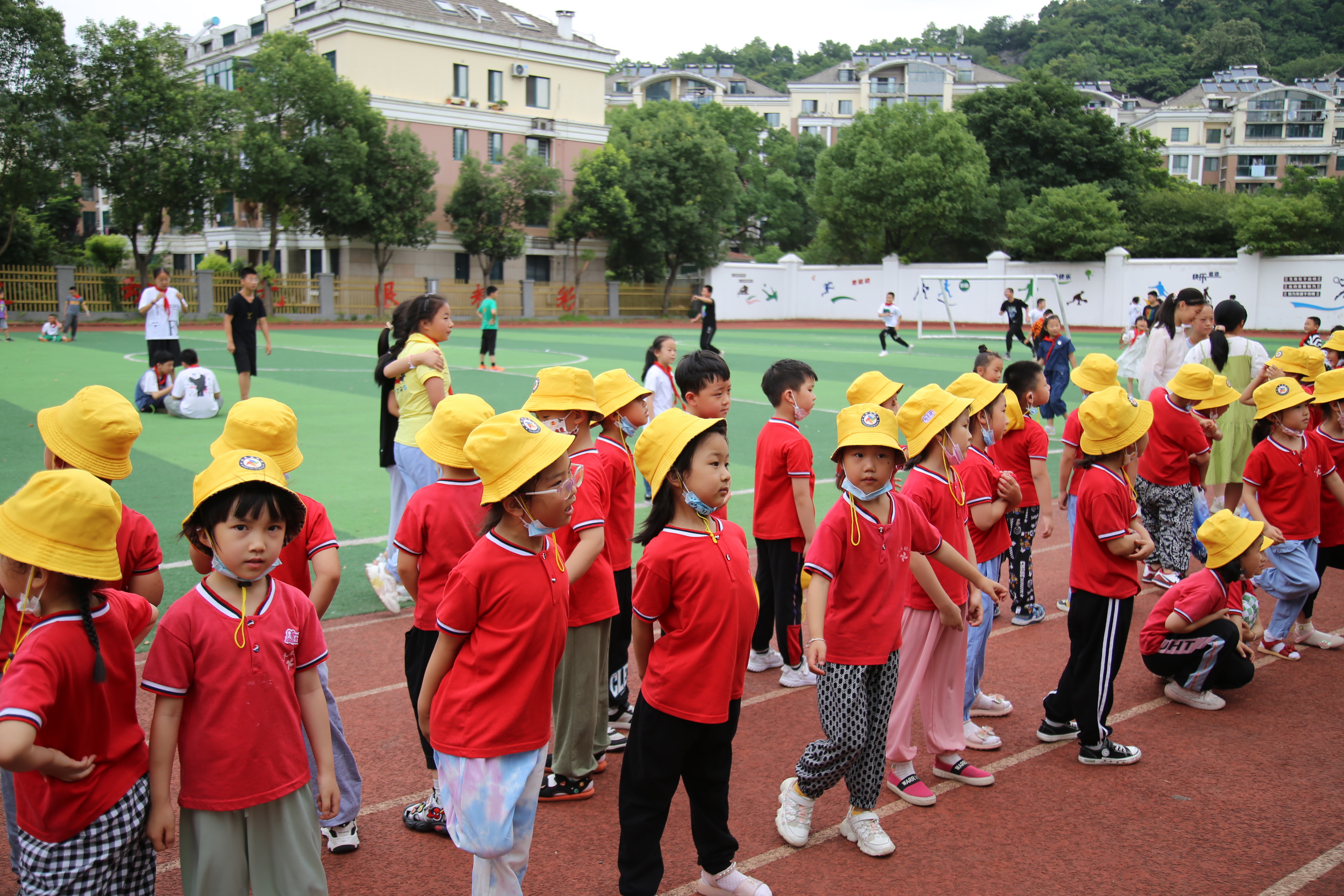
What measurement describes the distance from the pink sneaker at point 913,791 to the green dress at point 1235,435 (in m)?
5.85

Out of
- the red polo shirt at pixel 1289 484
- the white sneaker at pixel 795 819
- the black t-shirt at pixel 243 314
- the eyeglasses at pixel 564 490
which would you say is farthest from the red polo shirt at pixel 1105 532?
the black t-shirt at pixel 243 314

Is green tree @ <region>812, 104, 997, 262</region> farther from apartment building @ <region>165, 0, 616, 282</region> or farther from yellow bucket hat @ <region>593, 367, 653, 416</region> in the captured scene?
yellow bucket hat @ <region>593, 367, 653, 416</region>

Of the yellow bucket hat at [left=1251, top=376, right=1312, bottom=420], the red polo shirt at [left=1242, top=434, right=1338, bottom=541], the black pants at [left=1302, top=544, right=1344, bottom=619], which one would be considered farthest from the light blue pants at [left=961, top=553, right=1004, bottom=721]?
the black pants at [left=1302, top=544, right=1344, bottom=619]

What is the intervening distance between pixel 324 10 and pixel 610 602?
51.2 m

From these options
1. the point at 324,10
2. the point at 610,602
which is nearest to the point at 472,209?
the point at 324,10

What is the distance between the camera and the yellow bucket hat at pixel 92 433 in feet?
11.4

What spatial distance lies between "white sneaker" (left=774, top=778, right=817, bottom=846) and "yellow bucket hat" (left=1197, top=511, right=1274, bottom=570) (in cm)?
282

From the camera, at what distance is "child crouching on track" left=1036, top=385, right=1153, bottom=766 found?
4703mm

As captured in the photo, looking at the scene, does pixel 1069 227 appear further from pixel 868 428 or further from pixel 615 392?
pixel 868 428

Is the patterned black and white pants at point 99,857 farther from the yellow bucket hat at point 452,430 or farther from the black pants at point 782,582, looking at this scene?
the black pants at point 782,582

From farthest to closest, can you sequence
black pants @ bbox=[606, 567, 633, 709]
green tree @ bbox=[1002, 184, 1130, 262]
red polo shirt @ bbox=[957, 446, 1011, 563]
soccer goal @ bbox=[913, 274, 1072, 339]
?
green tree @ bbox=[1002, 184, 1130, 262], soccer goal @ bbox=[913, 274, 1072, 339], red polo shirt @ bbox=[957, 446, 1011, 563], black pants @ bbox=[606, 567, 633, 709]

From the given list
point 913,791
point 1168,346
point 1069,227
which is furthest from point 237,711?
point 1069,227

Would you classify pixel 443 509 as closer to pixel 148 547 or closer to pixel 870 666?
pixel 148 547

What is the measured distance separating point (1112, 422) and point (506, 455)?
3126 millimetres
